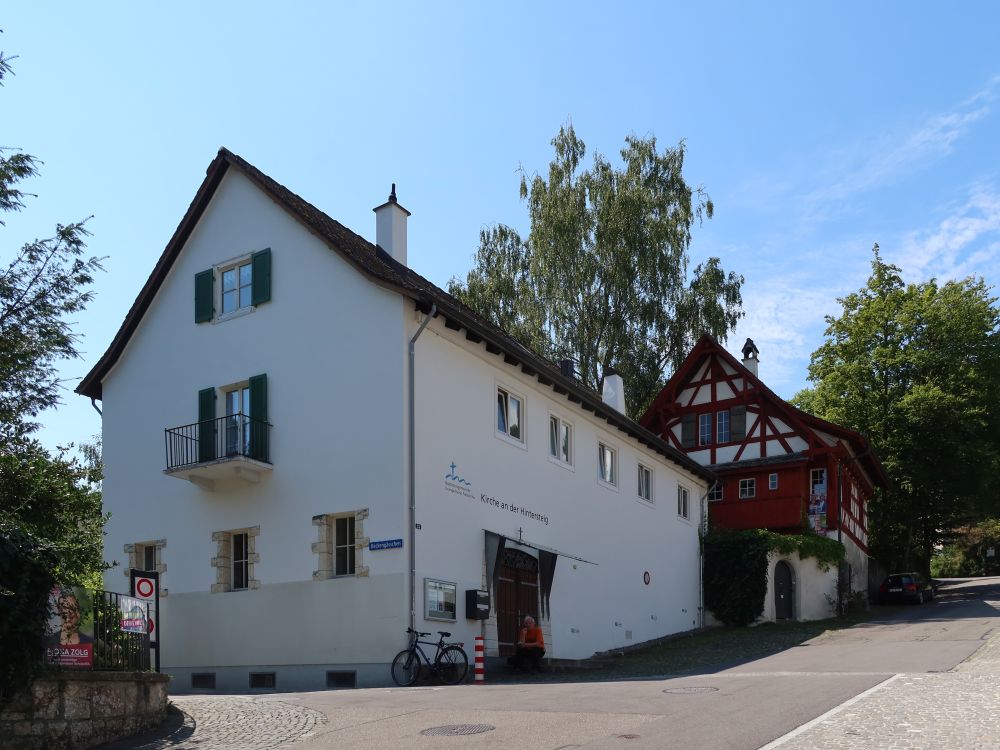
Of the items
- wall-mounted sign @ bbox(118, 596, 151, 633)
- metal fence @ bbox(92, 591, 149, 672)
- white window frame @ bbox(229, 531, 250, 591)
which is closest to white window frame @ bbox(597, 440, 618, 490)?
white window frame @ bbox(229, 531, 250, 591)

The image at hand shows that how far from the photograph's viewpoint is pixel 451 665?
61.8ft

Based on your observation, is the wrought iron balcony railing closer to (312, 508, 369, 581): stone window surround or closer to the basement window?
(312, 508, 369, 581): stone window surround

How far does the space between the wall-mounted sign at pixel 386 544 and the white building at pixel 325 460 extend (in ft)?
0.12

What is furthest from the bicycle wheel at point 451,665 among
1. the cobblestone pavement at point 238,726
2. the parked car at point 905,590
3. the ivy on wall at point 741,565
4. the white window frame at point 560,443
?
the parked car at point 905,590

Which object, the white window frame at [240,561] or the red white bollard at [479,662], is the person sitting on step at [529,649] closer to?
the red white bollard at [479,662]

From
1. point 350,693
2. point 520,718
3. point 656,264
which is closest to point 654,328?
point 656,264

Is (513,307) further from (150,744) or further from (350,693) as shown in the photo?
(150,744)

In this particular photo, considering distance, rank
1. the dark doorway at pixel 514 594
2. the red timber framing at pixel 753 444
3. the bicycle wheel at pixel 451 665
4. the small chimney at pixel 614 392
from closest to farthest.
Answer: the bicycle wheel at pixel 451 665, the dark doorway at pixel 514 594, the small chimney at pixel 614 392, the red timber framing at pixel 753 444

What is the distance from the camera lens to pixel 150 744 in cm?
1116

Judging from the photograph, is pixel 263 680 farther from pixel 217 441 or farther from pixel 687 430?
pixel 687 430

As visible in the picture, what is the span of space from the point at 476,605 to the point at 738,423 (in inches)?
838

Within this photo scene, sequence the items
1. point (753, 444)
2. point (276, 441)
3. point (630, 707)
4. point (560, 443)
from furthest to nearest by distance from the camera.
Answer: point (753, 444) < point (560, 443) < point (276, 441) < point (630, 707)

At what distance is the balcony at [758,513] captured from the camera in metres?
36.9

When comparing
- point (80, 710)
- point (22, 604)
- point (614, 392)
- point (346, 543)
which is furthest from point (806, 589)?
point (22, 604)
